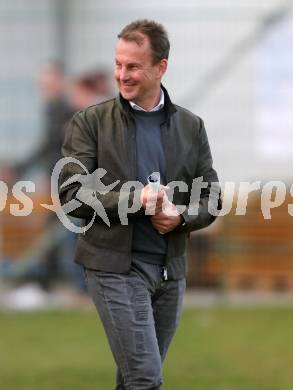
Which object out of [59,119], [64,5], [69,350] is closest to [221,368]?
[69,350]

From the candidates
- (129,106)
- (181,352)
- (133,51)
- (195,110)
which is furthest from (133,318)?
(195,110)

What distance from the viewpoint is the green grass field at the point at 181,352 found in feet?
25.5

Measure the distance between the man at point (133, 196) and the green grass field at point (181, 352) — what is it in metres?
2.45

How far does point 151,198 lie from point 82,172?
38 centimetres

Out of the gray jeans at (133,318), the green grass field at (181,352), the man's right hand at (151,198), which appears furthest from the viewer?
the green grass field at (181,352)

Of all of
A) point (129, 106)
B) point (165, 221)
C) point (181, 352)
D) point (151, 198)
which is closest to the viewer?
point (151, 198)

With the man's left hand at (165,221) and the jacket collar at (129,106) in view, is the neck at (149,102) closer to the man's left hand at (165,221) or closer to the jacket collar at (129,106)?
the jacket collar at (129,106)

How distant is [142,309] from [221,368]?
3278 millimetres

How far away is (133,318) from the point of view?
16.8ft

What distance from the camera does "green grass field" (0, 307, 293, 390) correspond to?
25.5 ft

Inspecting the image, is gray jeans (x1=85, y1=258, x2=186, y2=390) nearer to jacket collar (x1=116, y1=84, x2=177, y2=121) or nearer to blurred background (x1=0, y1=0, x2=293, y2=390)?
jacket collar (x1=116, y1=84, x2=177, y2=121)

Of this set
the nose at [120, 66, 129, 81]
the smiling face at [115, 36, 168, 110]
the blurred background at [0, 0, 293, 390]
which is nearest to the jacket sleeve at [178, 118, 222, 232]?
the smiling face at [115, 36, 168, 110]

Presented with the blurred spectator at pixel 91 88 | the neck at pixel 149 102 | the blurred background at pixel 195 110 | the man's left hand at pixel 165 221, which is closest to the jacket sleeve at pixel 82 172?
the man's left hand at pixel 165 221

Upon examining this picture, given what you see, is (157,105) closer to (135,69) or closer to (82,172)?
(135,69)
